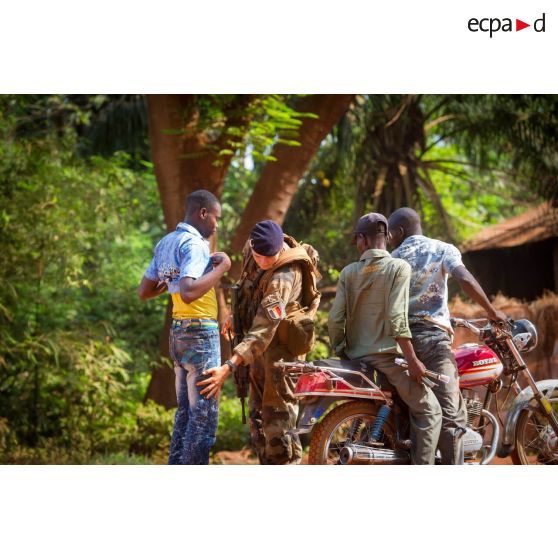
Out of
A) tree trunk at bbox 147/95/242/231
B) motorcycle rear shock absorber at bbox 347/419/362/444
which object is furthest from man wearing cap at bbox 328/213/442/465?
tree trunk at bbox 147/95/242/231

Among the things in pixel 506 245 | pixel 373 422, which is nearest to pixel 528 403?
pixel 373 422

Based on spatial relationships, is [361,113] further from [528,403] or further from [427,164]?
[528,403]

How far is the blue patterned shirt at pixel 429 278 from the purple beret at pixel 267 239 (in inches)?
37.5

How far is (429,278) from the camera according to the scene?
240 inches

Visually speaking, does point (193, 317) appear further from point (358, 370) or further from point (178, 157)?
point (178, 157)

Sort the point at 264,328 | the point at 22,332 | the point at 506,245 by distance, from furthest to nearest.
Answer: the point at 506,245
the point at 22,332
the point at 264,328

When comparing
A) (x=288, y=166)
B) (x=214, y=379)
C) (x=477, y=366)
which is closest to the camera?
(x=214, y=379)

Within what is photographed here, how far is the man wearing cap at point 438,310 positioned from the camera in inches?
233

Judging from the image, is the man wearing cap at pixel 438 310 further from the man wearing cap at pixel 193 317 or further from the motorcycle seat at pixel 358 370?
the man wearing cap at pixel 193 317

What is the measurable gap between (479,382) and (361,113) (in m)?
8.65

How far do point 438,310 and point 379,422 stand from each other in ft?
2.97

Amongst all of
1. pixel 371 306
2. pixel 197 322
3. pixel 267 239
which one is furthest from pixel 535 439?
pixel 197 322

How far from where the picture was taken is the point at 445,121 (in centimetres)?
1596

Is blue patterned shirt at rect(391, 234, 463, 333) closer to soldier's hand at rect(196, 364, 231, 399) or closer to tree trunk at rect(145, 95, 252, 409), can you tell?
soldier's hand at rect(196, 364, 231, 399)
